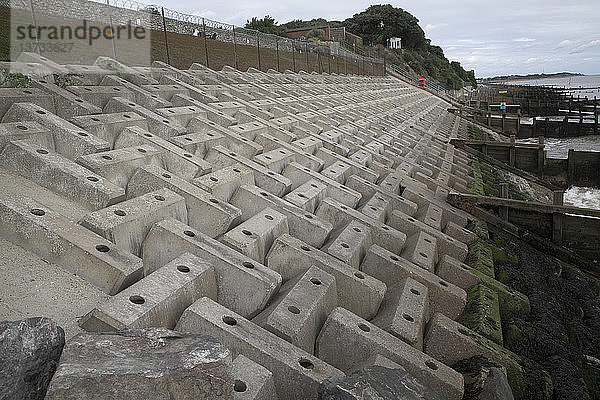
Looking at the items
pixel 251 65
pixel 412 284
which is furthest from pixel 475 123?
pixel 412 284

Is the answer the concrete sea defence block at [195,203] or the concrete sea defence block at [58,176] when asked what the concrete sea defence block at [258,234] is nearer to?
the concrete sea defence block at [195,203]

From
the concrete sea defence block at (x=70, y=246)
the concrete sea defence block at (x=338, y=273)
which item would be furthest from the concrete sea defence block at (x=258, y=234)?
the concrete sea defence block at (x=70, y=246)

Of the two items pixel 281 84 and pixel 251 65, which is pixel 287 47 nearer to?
pixel 251 65

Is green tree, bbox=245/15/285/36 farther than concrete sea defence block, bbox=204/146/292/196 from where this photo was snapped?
Yes

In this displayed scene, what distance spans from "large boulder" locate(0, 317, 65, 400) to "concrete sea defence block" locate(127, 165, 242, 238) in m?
2.63

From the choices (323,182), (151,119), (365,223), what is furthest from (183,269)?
(323,182)

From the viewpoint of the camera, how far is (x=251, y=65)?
1803 centimetres

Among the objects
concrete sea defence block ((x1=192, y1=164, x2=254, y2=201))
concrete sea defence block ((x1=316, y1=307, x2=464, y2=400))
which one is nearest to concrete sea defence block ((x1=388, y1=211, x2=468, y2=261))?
concrete sea defence block ((x1=192, y1=164, x2=254, y2=201))

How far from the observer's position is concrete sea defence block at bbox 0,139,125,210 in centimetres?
429

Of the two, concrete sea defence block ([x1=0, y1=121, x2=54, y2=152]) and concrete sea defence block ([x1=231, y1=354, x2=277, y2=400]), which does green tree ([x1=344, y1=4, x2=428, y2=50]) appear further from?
concrete sea defence block ([x1=231, y1=354, x2=277, y2=400])

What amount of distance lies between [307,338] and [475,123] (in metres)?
32.2

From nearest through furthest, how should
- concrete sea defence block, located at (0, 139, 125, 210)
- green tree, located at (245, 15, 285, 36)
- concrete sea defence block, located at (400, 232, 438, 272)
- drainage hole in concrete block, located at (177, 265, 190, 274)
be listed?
1. drainage hole in concrete block, located at (177, 265, 190, 274)
2. concrete sea defence block, located at (0, 139, 125, 210)
3. concrete sea defence block, located at (400, 232, 438, 272)
4. green tree, located at (245, 15, 285, 36)

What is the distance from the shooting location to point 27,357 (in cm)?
207

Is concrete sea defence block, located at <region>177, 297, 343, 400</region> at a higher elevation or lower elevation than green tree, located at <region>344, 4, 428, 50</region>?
lower
